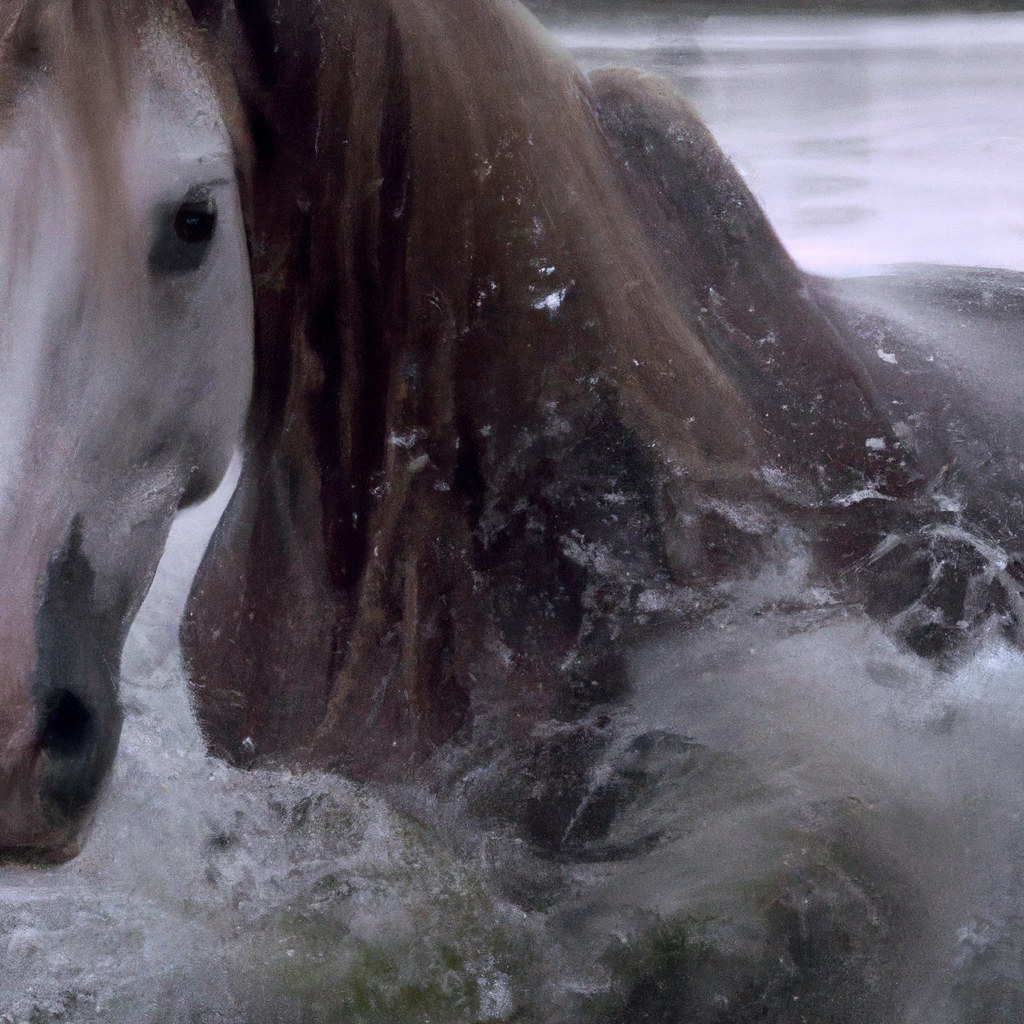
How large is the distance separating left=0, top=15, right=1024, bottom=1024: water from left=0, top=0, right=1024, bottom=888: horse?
7cm

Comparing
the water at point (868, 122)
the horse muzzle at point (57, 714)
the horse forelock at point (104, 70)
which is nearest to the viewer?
the horse forelock at point (104, 70)

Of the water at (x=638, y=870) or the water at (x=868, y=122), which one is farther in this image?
the water at (x=868, y=122)

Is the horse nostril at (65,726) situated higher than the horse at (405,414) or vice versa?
the horse at (405,414)

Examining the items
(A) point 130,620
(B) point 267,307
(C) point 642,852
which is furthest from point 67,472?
(C) point 642,852

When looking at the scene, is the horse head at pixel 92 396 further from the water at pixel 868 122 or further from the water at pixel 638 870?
the water at pixel 868 122

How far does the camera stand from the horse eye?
57.8 inches

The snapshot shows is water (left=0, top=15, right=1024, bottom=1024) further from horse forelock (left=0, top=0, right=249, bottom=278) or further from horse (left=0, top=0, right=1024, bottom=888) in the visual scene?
horse forelock (left=0, top=0, right=249, bottom=278)

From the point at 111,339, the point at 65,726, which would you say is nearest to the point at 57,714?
the point at 65,726

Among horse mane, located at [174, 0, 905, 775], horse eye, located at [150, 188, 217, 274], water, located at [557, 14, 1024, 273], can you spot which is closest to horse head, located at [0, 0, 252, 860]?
horse eye, located at [150, 188, 217, 274]

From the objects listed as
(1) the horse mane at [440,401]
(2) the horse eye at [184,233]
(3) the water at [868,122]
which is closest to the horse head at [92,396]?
(2) the horse eye at [184,233]

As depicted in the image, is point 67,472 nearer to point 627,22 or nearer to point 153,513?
point 153,513

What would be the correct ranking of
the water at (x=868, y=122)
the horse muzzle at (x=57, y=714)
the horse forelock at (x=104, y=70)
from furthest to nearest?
1. the water at (x=868, y=122)
2. the horse muzzle at (x=57, y=714)
3. the horse forelock at (x=104, y=70)

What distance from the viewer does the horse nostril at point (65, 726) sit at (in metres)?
1.50

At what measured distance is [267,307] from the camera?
4.89ft
